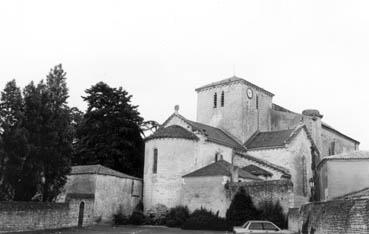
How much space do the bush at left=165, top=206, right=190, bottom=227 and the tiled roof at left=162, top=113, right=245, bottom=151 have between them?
7.43m

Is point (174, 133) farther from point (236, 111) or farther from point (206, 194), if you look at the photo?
point (236, 111)

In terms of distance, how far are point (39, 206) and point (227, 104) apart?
1084 inches

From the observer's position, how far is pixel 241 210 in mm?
34188

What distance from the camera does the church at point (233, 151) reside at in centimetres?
3681

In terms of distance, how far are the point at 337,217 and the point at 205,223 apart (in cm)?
1598

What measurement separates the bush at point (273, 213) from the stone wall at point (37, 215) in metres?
13.6

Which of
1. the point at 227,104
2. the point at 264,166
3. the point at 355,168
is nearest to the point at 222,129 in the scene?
the point at 227,104

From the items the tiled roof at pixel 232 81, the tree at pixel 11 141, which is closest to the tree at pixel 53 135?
the tree at pixel 11 141

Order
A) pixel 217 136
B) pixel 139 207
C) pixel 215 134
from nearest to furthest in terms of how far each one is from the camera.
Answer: pixel 139 207 → pixel 217 136 → pixel 215 134

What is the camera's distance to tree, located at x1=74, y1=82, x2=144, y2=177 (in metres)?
46.9

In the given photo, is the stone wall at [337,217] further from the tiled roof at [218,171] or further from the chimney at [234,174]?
the tiled roof at [218,171]

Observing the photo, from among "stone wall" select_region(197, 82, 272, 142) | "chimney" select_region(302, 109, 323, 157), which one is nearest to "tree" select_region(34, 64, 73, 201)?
"stone wall" select_region(197, 82, 272, 142)

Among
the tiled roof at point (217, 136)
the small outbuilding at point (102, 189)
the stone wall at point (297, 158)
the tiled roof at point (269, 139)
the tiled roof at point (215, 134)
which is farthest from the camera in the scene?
the tiled roof at point (269, 139)

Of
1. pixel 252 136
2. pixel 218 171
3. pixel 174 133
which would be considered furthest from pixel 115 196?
pixel 252 136
